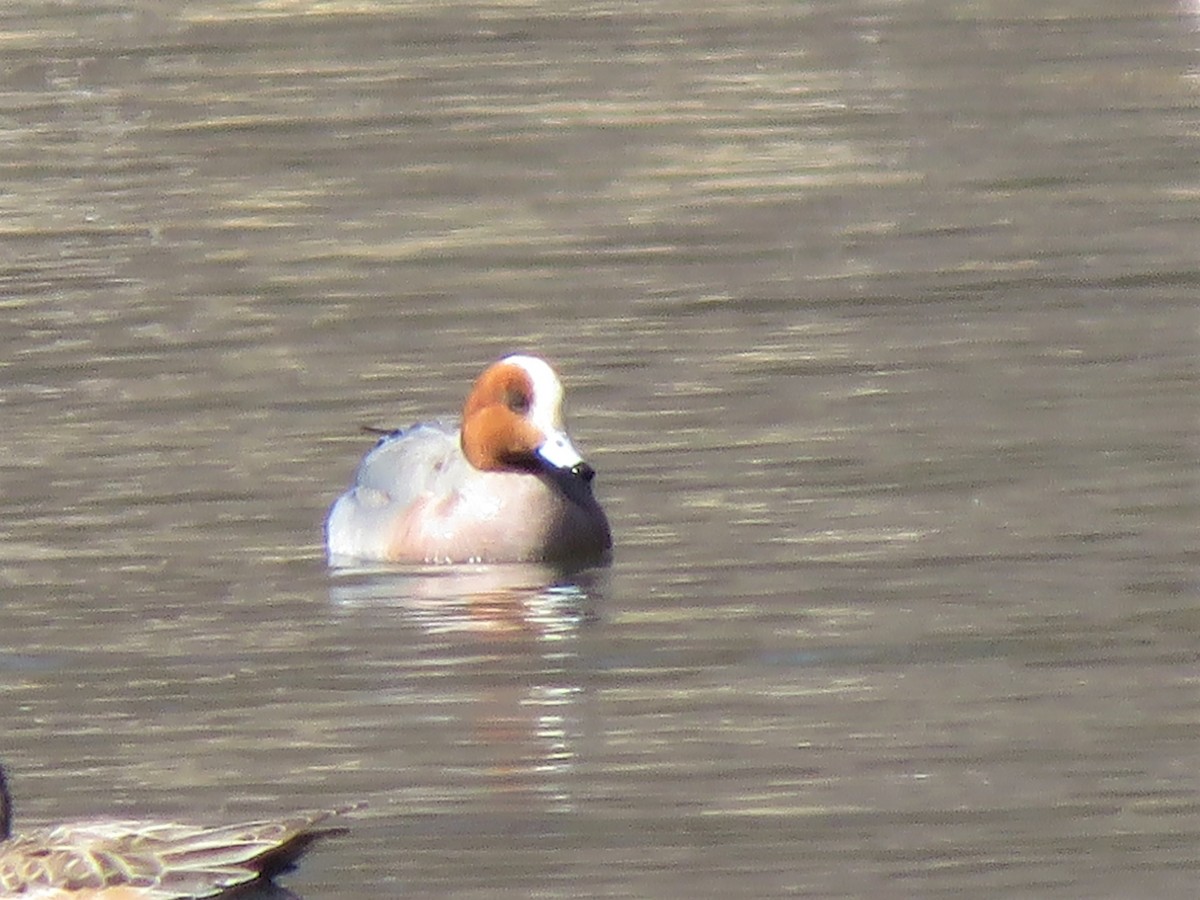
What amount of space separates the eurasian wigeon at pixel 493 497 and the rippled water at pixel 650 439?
154 mm

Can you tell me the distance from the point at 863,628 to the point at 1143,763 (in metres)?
1.53

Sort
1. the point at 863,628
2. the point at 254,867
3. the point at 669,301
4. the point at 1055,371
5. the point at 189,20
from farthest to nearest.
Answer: the point at 189,20
the point at 669,301
the point at 1055,371
the point at 863,628
the point at 254,867

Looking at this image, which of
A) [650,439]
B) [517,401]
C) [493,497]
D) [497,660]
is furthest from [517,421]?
[497,660]

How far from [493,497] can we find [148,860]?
4.25 meters

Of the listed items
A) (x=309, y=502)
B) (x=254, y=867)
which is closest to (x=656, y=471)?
(x=309, y=502)

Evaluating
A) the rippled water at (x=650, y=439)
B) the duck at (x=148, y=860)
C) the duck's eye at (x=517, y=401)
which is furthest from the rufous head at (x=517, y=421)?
the duck at (x=148, y=860)

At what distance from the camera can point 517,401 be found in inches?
463

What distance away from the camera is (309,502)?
481 inches

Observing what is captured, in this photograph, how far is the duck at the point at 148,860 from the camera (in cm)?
764

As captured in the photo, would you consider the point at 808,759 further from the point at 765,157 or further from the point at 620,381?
the point at 765,157

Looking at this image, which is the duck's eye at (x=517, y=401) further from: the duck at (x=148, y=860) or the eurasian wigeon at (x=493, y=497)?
the duck at (x=148, y=860)

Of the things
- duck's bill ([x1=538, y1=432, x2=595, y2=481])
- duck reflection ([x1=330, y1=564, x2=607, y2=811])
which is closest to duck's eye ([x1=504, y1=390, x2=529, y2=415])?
duck's bill ([x1=538, y1=432, x2=595, y2=481])

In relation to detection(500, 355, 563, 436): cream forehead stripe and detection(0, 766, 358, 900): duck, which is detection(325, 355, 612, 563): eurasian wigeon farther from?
detection(0, 766, 358, 900): duck

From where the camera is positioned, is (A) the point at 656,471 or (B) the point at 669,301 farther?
(B) the point at 669,301
